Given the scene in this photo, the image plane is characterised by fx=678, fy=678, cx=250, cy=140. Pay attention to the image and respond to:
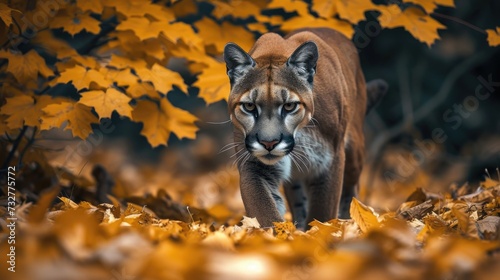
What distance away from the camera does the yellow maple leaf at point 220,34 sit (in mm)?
5164

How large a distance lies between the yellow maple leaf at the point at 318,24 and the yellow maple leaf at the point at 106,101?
1.58 m

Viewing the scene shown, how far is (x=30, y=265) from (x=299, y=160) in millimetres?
2833

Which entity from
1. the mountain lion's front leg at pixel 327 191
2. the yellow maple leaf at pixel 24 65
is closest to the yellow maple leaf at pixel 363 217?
the mountain lion's front leg at pixel 327 191

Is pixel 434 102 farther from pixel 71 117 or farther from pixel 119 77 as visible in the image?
pixel 71 117

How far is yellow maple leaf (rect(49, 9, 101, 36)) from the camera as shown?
459 cm

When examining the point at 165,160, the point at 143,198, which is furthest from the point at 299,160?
the point at 165,160

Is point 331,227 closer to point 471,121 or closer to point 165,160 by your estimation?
point 471,121

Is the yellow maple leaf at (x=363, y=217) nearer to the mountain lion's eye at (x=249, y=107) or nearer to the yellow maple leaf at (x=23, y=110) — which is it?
the mountain lion's eye at (x=249, y=107)

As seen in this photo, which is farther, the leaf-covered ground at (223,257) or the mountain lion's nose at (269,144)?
the mountain lion's nose at (269,144)

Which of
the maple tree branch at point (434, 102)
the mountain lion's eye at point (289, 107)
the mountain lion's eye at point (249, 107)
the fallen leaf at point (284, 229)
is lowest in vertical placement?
the maple tree branch at point (434, 102)

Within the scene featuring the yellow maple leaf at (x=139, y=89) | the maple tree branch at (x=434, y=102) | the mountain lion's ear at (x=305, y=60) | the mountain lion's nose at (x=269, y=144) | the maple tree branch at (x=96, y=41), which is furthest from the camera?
the maple tree branch at (x=434, y=102)

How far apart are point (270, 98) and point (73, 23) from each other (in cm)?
163

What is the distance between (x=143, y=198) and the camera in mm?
5391

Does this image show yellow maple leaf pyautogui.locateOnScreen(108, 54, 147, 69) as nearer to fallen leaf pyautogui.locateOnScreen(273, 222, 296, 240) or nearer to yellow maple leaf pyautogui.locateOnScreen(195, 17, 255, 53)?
yellow maple leaf pyautogui.locateOnScreen(195, 17, 255, 53)
